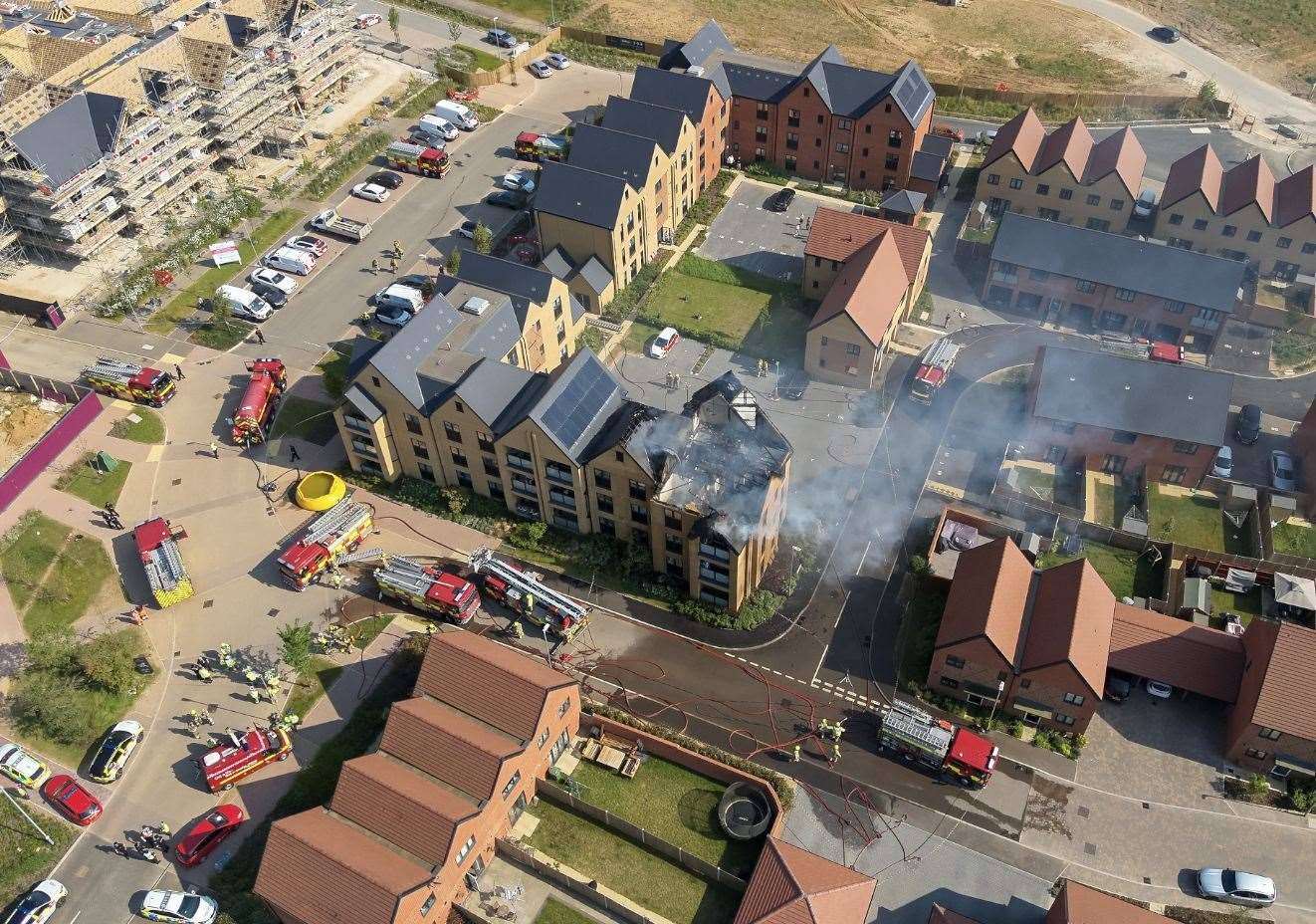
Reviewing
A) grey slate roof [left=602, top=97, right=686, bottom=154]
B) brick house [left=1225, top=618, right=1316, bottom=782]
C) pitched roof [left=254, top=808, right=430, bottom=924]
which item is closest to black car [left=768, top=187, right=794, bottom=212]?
grey slate roof [left=602, top=97, right=686, bottom=154]

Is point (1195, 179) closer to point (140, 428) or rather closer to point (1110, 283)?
point (1110, 283)

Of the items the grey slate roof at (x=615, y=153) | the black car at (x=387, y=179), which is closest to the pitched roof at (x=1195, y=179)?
the grey slate roof at (x=615, y=153)

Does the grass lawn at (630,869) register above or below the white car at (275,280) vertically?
below

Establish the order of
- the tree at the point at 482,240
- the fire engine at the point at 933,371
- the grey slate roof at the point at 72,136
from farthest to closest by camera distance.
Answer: the tree at the point at 482,240 → the grey slate roof at the point at 72,136 → the fire engine at the point at 933,371

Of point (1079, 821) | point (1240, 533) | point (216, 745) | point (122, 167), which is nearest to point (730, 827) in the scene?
point (1079, 821)

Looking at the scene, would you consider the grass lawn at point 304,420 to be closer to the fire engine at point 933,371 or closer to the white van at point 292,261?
the white van at point 292,261

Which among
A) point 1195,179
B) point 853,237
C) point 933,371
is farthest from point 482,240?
point 1195,179
